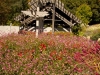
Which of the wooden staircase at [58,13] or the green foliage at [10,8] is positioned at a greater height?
the wooden staircase at [58,13]

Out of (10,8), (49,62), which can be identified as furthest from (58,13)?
(49,62)

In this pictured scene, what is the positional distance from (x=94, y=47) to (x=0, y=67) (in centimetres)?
347

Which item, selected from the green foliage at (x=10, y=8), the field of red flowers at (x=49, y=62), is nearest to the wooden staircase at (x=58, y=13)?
the green foliage at (x=10, y=8)

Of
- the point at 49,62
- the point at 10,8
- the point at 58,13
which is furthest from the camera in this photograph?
the point at 10,8

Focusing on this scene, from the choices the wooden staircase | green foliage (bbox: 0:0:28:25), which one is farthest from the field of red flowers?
green foliage (bbox: 0:0:28:25)

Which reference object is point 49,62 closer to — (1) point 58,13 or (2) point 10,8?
(1) point 58,13

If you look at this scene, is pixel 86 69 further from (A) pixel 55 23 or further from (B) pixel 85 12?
(B) pixel 85 12

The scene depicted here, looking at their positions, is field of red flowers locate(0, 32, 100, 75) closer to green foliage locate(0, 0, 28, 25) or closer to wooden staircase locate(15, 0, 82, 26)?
wooden staircase locate(15, 0, 82, 26)

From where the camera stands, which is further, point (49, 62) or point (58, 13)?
point (58, 13)

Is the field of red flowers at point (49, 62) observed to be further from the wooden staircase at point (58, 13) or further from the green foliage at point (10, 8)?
the green foliage at point (10, 8)

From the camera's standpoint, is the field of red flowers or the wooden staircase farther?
the wooden staircase

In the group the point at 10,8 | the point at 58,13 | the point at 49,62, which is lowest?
the point at 10,8

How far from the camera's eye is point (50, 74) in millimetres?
7566

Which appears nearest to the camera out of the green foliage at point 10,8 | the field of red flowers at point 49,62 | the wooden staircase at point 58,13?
the field of red flowers at point 49,62
